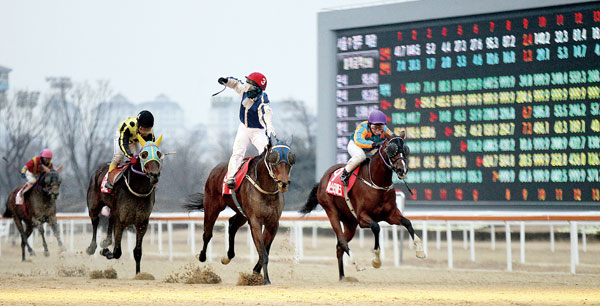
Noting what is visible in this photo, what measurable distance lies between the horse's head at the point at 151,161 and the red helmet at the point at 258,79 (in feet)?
4.23

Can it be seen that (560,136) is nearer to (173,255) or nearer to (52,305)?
(173,255)

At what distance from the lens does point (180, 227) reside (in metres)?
26.5

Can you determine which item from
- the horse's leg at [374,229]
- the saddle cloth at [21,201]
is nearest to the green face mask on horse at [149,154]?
the horse's leg at [374,229]

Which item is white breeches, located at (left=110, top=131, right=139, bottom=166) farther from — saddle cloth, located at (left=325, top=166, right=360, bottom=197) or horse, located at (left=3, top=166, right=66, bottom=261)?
horse, located at (left=3, top=166, right=66, bottom=261)

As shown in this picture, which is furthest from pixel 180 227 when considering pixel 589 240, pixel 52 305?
pixel 52 305

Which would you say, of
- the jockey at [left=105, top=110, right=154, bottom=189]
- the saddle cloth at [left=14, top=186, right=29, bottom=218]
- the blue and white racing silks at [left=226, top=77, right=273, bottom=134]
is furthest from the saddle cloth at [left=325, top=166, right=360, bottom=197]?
the saddle cloth at [left=14, top=186, right=29, bottom=218]

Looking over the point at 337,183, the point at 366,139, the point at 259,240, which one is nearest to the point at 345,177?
the point at 337,183

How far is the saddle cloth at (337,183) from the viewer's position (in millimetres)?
8914

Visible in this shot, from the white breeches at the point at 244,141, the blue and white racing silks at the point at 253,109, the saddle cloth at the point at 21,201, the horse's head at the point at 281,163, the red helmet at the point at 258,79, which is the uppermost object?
the red helmet at the point at 258,79

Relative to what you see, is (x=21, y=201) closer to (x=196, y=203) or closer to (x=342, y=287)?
(x=196, y=203)

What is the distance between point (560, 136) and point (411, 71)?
9.81ft

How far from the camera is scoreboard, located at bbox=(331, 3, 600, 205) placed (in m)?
13.0

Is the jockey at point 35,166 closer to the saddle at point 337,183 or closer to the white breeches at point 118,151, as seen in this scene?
the white breeches at point 118,151

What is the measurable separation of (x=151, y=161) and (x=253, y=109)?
3.94 feet
